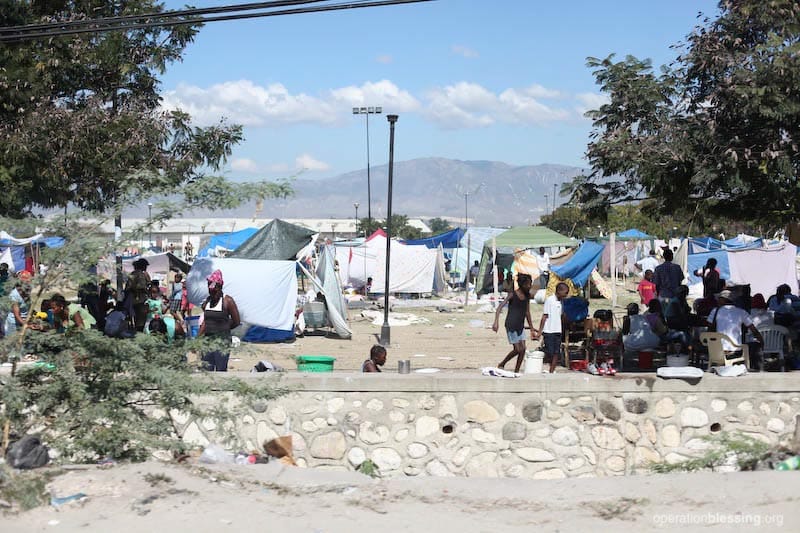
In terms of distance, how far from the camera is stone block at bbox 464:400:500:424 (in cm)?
930

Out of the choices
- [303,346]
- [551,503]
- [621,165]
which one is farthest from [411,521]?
[303,346]

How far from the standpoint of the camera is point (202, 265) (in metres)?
19.1

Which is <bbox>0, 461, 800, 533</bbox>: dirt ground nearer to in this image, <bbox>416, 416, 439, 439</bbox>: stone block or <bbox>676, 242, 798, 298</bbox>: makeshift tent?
<bbox>416, 416, 439, 439</bbox>: stone block

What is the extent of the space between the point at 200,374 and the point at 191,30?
1178 cm

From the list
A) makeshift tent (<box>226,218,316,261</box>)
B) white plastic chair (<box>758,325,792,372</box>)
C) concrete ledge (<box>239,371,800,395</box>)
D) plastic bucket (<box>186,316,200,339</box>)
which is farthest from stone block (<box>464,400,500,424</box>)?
makeshift tent (<box>226,218,316,261</box>)

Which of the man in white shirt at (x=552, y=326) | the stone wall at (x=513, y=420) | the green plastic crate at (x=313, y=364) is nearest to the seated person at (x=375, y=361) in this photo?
the green plastic crate at (x=313, y=364)

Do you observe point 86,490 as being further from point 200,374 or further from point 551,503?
point 551,503

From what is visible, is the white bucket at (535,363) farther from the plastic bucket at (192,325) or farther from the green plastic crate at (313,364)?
the plastic bucket at (192,325)

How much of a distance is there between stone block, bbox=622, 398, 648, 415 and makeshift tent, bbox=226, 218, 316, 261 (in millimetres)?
11799

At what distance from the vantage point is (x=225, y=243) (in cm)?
2980

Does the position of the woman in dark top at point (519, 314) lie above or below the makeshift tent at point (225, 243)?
below

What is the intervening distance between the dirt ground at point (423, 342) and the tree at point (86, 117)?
4008 millimetres

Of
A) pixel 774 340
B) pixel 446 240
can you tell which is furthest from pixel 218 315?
pixel 446 240

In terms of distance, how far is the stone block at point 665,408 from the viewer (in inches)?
371
